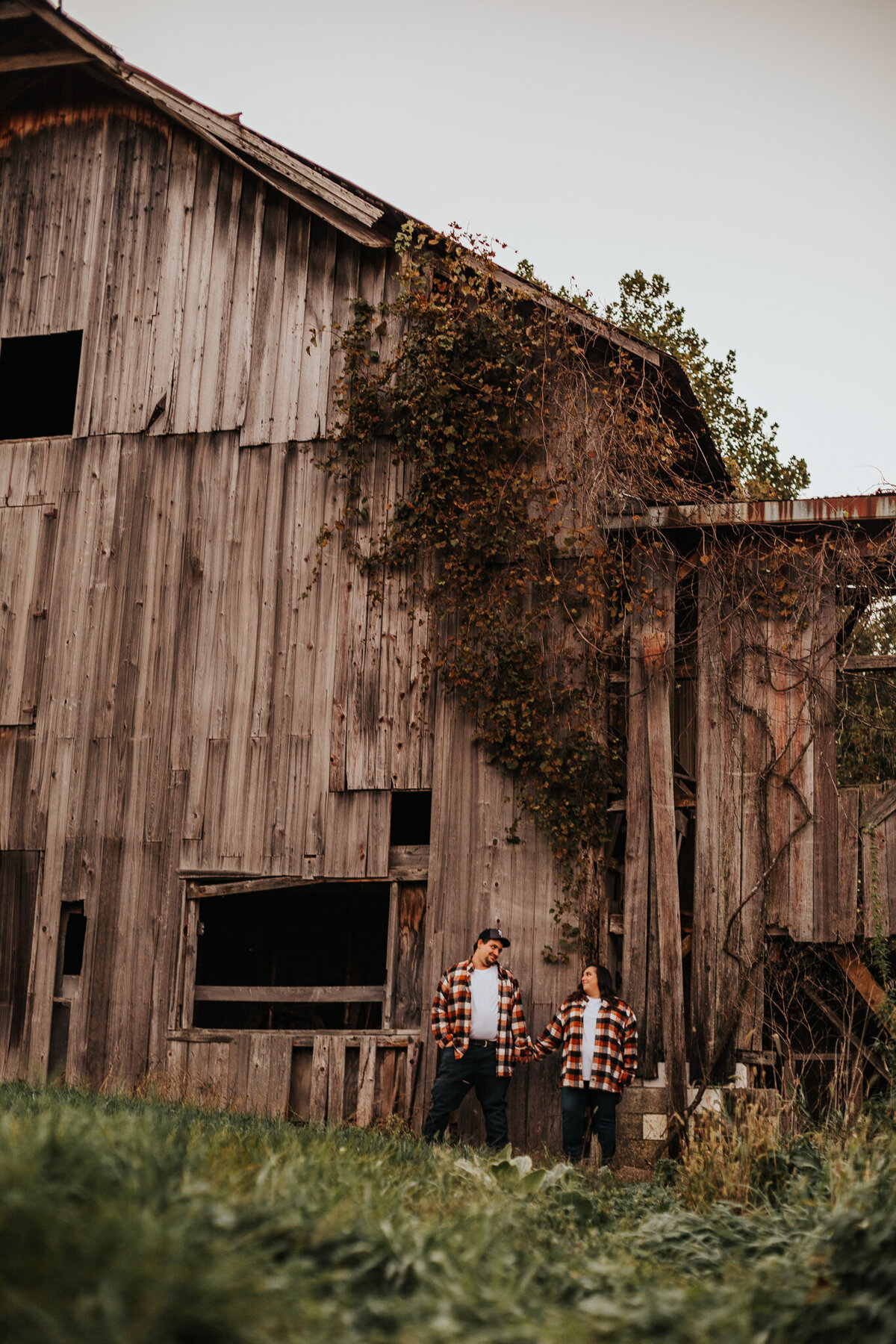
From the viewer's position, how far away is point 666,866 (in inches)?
409

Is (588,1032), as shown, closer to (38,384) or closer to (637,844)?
(637,844)

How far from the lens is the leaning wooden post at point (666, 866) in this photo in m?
10.0

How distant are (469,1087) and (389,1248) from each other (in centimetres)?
566

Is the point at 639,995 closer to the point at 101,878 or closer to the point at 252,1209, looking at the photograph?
the point at 101,878

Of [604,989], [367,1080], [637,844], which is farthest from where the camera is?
[367,1080]

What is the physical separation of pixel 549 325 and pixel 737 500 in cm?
229

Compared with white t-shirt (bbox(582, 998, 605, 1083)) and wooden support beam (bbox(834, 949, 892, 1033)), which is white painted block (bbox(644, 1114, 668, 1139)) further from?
wooden support beam (bbox(834, 949, 892, 1033))

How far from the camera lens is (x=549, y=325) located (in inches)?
452

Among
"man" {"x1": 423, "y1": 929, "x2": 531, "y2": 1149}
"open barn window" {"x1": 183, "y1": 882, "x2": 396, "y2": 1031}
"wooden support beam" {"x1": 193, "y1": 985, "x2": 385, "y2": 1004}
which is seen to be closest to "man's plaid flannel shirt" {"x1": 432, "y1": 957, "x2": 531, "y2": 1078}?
"man" {"x1": 423, "y1": 929, "x2": 531, "y2": 1149}

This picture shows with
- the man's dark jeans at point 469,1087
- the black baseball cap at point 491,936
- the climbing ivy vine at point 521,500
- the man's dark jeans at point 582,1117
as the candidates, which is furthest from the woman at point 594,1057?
the climbing ivy vine at point 521,500

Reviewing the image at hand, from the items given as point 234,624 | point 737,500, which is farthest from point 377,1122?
point 737,500

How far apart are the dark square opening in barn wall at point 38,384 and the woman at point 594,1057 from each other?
791 cm

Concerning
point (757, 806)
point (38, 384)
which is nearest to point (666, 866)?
point (757, 806)

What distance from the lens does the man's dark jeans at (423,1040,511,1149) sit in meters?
9.95
